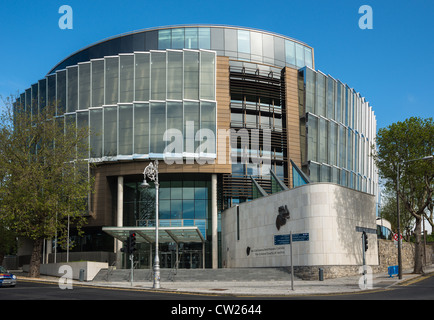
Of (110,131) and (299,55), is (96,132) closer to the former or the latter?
(110,131)

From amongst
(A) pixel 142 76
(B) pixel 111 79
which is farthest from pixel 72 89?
(A) pixel 142 76

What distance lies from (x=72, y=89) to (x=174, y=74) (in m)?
13.5

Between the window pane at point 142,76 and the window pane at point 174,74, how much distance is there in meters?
2.48

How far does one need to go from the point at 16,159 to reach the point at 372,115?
5949cm

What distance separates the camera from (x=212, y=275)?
4041cm

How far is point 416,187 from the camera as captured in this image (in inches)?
1711

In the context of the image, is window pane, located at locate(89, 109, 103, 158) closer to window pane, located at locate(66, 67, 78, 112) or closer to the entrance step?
window pane, located at locate(66, 67, 78, 112)

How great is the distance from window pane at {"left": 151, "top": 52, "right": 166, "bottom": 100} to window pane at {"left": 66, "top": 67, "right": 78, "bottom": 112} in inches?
408

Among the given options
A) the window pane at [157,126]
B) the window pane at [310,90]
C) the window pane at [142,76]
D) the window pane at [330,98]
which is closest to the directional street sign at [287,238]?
the window pane at [157,126]

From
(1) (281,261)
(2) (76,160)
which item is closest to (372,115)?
(1) (281,261)

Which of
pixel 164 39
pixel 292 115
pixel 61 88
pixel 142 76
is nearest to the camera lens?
pixel 142 76

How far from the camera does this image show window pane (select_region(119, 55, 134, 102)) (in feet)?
178
